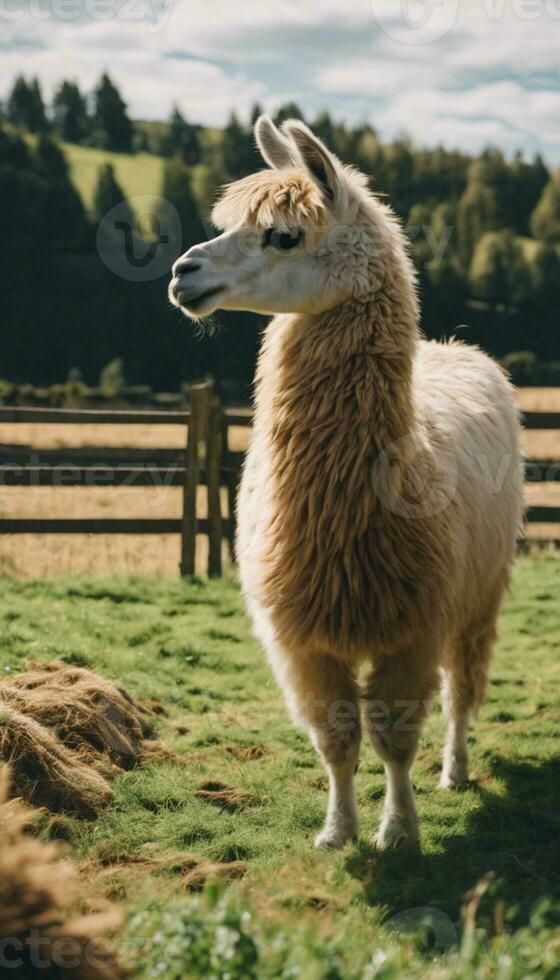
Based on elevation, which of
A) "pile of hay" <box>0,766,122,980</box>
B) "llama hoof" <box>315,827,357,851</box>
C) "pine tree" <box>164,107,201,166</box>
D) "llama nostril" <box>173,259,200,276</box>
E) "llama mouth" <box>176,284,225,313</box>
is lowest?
"llama hoof" <box>315,827,357,851</box>

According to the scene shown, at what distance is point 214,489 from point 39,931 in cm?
681

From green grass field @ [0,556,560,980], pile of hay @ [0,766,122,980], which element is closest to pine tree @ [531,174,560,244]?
green grass field @ [0,556,560,980]

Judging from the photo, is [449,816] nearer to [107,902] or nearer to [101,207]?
[107,902]

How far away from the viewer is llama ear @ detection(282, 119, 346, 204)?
142 inches

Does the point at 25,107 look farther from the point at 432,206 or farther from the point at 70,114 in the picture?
the point at 432,206

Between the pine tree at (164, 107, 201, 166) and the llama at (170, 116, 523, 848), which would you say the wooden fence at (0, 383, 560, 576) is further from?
the pine tree at (164, 107, 201, 166)

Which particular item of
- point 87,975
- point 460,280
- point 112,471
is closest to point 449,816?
point 87,975

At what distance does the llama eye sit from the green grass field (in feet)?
7.62

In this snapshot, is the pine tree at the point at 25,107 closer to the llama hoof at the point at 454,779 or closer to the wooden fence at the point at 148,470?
the wooden fence at the point at 148,470

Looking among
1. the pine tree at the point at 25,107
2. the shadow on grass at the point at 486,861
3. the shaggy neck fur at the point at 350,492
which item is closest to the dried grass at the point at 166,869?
the shadow on grass at the point at 486,861

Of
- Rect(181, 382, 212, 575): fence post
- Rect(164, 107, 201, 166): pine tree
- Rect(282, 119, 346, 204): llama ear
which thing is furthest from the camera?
Rect(164, 107, 201, 166): pine tree

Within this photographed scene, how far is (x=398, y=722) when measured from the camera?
3979 mm

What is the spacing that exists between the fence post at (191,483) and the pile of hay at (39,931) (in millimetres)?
6540

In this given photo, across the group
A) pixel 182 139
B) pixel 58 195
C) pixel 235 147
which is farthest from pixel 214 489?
pixel 182 139
